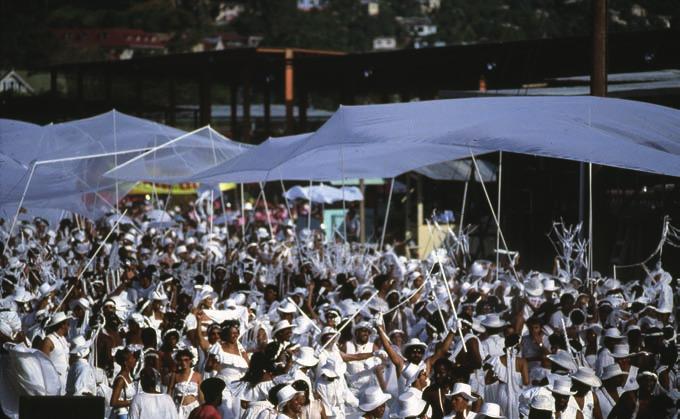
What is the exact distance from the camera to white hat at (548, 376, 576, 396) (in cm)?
740

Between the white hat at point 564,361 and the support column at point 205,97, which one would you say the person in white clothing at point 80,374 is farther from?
the support column at point 205,97

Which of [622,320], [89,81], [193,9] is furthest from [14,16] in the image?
[622,320]

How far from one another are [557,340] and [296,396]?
3479mm

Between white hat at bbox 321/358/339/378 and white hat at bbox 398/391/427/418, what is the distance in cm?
152

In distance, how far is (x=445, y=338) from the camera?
9.43m

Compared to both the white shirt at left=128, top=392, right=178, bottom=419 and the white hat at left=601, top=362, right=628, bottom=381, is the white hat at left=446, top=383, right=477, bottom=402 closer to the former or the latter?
the white hat at left=601, top=362, right=628, bottom=381

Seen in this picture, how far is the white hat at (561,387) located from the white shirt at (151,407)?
264cm

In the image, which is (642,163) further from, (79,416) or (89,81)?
(89,81)

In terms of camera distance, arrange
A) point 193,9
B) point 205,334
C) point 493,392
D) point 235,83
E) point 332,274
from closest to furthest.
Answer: point 493,392 < point 205,334 < point 332,274 < point 235,83 < point 193,9

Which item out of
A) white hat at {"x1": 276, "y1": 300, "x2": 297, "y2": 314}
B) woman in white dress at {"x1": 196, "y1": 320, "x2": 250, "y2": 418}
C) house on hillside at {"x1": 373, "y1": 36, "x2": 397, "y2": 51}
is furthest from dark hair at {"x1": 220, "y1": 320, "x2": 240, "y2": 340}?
house on hillside at {"x1": 373, "y1": 36, "x2": 397, "y2": 51}

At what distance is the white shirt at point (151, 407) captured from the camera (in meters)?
7.76

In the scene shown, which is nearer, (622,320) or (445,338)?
(445,338)

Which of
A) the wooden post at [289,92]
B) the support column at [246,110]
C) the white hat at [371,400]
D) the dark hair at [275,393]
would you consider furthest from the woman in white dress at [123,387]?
the support column at [246,110]

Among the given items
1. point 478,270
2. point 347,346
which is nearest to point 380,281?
point 347,346
